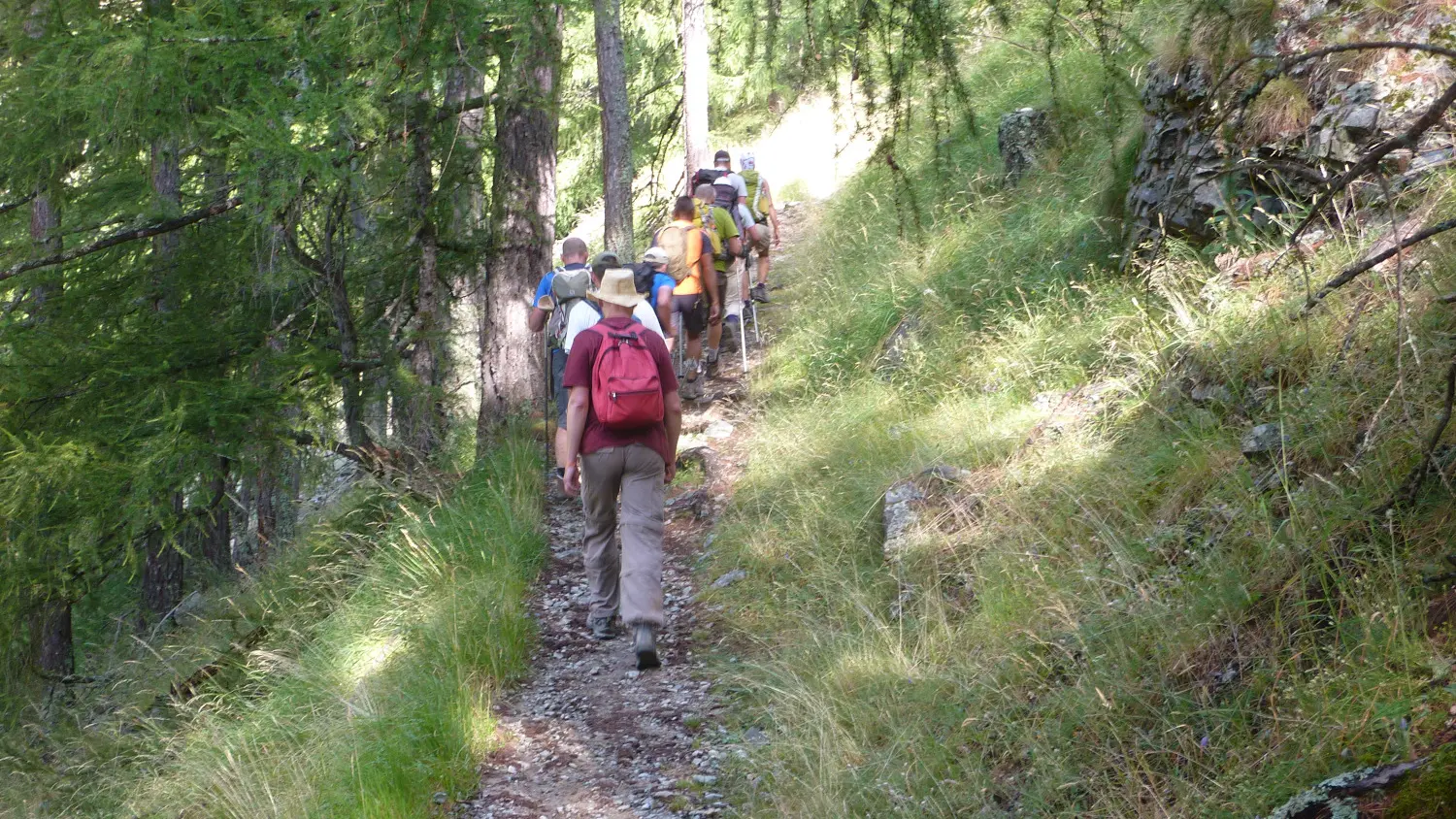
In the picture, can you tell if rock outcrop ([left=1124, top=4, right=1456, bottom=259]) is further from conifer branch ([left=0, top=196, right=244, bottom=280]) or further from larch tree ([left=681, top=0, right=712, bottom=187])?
larch tree ([left=681, top=0, right=712, bottom=187])

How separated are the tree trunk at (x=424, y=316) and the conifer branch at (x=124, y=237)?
4.64ft

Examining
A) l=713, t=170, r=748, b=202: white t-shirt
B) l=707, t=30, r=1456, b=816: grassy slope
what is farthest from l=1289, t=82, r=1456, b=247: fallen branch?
l=713, t=170, r=748, b=202: white t-shirt

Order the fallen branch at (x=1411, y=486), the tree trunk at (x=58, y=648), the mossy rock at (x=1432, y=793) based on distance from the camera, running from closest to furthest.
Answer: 1. the mossy rock at (x=1432, y=793)
2. the fallen branch at (x=1411, y=486)
3. the tree trunk at (x=58, y=648)

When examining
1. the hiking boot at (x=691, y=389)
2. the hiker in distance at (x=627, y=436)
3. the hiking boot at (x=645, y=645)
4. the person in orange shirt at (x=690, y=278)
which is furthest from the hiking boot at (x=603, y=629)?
Result: the hiking boot at (x=691, y=389)

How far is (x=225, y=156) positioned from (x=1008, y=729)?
671 cm

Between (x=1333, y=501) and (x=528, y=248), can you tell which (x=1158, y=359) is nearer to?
(x=1333, y=501)

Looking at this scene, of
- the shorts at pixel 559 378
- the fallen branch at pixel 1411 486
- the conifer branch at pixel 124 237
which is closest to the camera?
the fallen branch at pixel 1411 486

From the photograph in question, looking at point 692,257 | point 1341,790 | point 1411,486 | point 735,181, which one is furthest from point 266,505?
point 1341,790

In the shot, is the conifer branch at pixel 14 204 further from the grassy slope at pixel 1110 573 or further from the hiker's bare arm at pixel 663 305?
the grassy slope at pixel 1110 573

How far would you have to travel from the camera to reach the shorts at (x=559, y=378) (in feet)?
28.5

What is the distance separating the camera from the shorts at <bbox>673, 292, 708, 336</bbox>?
10.7 m

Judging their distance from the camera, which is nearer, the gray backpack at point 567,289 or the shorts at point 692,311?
the gray backpack at point 567,289

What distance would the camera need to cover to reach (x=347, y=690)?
227 inches

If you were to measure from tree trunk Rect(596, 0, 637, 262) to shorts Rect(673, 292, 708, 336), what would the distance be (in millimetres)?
1522
